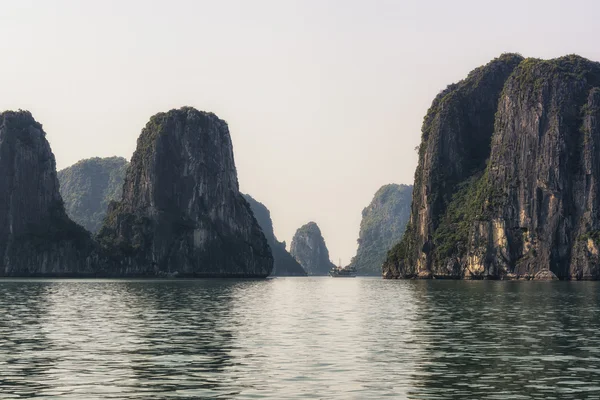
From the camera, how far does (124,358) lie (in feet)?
127

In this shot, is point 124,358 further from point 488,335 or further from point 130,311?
point 130,311

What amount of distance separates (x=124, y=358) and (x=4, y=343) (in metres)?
9.72

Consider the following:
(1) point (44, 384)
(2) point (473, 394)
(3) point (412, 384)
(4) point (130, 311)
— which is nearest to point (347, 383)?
(3) point (412, 384)

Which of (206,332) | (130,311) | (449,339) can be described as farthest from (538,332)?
(130,311)

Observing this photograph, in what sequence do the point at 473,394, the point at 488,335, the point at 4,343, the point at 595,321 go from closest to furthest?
1. the point at 473,394
2. the point at 4,343
3. the point at 488,335
4. the point at 595,321

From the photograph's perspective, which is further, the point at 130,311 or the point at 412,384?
the point at 130,311

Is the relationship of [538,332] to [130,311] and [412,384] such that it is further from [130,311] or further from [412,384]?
[130,311]

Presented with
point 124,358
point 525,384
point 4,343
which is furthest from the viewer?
point 4,343

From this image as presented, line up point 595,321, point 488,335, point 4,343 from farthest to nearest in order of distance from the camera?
point 595,321, point 488,335, point 4,343

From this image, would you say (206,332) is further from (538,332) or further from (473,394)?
(473,394)

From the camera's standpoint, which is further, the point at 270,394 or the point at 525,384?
the point at 525,384

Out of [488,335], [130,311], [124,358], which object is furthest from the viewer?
[130,311]

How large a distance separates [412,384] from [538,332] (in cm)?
2305

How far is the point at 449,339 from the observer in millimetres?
47781
